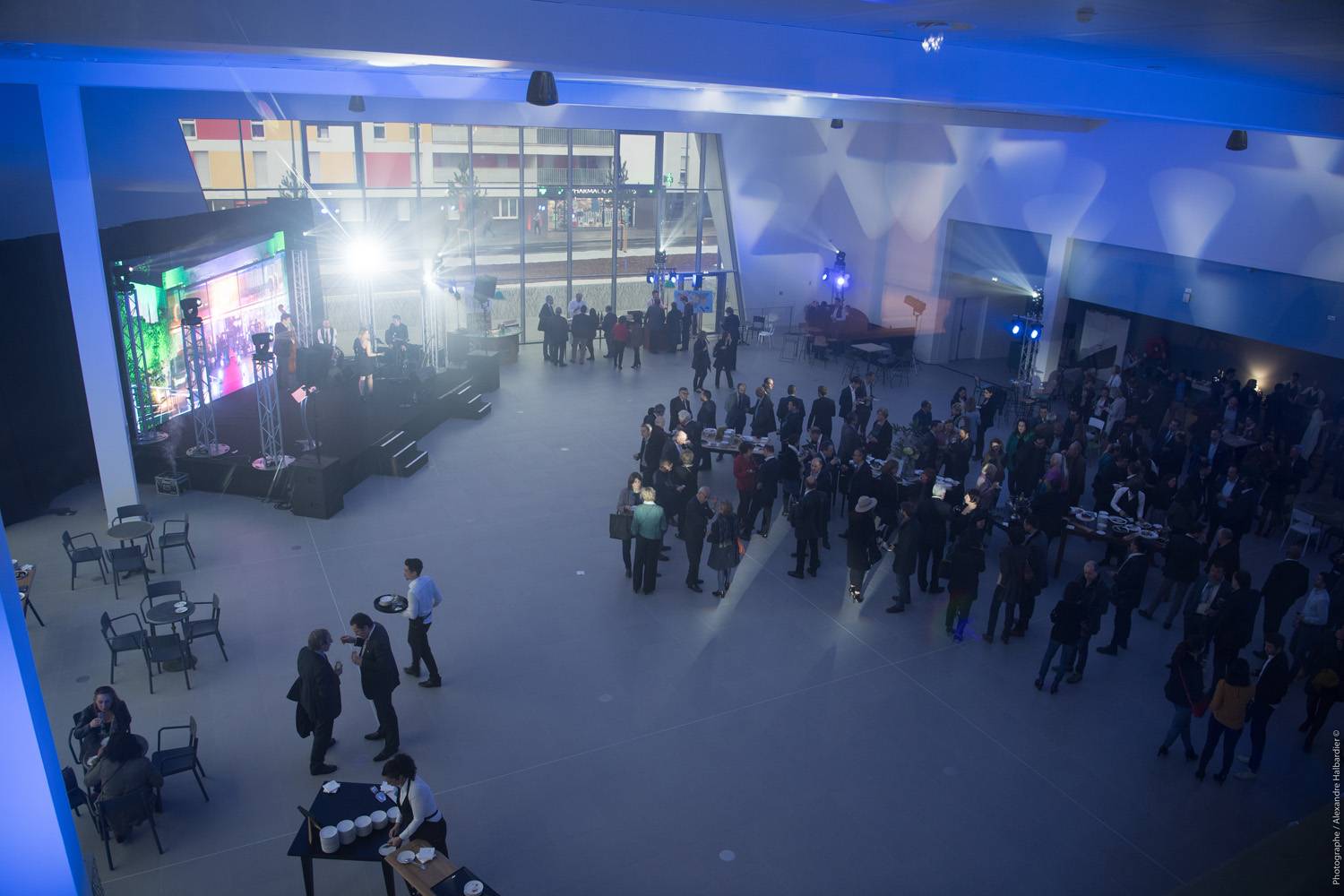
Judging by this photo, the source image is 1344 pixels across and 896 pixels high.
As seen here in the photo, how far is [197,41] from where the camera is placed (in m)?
4.98

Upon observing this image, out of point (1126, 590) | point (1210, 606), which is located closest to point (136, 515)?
point (1126, 590)

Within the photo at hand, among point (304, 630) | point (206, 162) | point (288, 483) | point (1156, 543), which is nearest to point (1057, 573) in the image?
point (1156, 543)

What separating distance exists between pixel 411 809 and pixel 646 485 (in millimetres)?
5928

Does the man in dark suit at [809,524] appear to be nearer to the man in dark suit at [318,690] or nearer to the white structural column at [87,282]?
the man in dark suit at [318,690]

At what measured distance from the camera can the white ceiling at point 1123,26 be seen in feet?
15.4

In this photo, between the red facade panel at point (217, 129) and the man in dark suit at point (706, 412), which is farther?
the red facade panel at point (217, 129)

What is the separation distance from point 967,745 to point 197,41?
7.06 metres

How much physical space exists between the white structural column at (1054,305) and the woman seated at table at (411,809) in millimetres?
15299

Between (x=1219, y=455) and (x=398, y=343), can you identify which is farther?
(x=398, y=343)

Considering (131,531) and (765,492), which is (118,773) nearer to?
(131,531)

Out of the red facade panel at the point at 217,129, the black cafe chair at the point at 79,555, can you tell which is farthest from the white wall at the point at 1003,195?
the black cafe chair at the point at 79,555

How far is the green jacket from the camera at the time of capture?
9047 mm

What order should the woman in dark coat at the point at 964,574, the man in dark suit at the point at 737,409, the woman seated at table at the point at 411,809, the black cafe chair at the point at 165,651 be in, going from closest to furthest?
the woman seated at table at the point at 411,809 → the black cafe chair at the point at 165,651 → the woman in dark coat at the point at 964,574 → the man in dark suit at the point at 737,409

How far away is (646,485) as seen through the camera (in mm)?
10844
